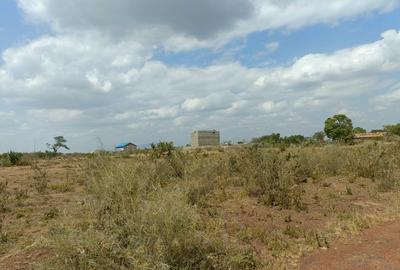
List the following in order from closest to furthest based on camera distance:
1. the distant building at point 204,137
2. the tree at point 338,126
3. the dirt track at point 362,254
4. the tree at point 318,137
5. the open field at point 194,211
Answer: the open field at point 194,211, the dirt track at point 362,254, the tree at point 318,137, the distant building at point 204,137, the tree at point 338,126

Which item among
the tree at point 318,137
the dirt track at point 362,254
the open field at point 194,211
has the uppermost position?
the tree at point 318,137

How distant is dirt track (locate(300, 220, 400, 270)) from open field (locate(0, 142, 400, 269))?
274 mm

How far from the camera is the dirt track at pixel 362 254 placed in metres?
7.13

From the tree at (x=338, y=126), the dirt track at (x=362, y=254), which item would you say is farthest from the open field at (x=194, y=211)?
the tree at (x=338, y=126)

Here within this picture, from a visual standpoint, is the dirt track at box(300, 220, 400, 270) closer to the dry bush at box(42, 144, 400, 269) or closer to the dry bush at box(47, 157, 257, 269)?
the dry bush at box(42, 144, 400, 269)

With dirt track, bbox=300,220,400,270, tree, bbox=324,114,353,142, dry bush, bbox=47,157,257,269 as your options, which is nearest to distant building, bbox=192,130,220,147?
tree, bbox=324,114,353,142

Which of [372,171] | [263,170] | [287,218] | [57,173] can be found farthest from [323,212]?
[57,173]

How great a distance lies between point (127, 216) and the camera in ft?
22.4

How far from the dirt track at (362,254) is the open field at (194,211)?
0.90 ft

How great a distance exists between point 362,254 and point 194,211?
2.98 m

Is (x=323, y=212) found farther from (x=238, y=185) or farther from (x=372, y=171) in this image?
(x=372, y=171)

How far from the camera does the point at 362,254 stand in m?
7.68

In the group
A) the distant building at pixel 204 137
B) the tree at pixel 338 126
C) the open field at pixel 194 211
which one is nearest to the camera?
the open field at pixel 194 211

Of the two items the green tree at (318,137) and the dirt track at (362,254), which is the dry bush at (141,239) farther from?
the green tree at (318,137)
